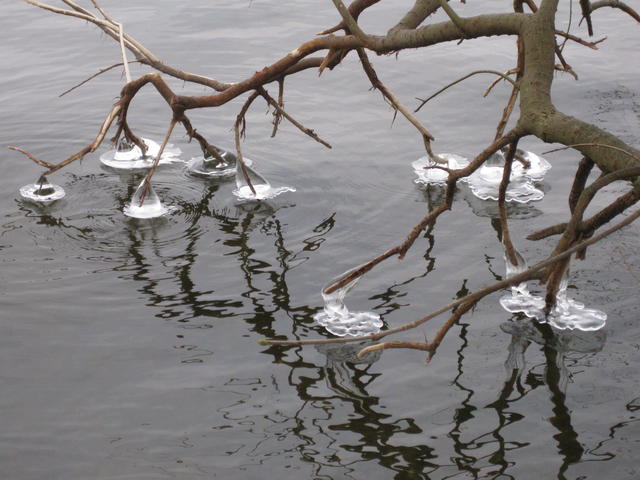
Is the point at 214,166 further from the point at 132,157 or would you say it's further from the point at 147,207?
the point at 147,207

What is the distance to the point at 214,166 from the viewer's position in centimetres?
664

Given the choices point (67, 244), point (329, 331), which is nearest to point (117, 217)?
point (67, 244)

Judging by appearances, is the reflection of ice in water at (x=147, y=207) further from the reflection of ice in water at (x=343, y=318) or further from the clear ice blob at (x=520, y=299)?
the clear ice blob at (x=520, y=299)

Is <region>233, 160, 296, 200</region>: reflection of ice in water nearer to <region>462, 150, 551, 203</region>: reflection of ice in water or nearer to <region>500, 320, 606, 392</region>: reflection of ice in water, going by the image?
<region>462, 150, 551, 203</region>: reflection of ice in water

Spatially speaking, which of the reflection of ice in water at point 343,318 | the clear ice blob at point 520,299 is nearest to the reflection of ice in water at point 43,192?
the reflection of ice in water at point 343,318

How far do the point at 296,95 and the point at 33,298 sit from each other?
12.1 ft

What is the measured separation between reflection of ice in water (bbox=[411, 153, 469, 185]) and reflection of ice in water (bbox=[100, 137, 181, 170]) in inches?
74.1

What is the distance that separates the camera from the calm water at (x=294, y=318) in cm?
382

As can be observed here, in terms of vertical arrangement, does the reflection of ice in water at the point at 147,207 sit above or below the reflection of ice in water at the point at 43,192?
below

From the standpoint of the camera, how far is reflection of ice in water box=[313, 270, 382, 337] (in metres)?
4.64

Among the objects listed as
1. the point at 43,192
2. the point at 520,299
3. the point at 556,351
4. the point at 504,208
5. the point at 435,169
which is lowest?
the point at 556,351

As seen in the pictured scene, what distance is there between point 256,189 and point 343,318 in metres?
1.78

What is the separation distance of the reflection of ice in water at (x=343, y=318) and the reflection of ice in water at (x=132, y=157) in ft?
8.35

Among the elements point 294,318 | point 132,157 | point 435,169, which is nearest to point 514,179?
point 435,169
